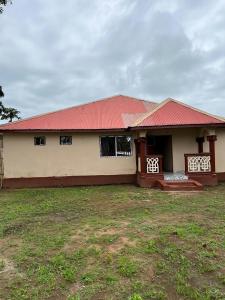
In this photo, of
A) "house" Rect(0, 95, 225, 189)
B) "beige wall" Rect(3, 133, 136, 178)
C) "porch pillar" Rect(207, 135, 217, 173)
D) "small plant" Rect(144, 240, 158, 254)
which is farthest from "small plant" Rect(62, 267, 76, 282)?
"porch pillar" Rect(207, 135, 217, 173)

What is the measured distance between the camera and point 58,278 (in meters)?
5.30

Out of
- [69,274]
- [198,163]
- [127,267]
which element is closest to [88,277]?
[69,274]

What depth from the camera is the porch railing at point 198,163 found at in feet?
50.0

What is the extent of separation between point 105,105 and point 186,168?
6.38 meters

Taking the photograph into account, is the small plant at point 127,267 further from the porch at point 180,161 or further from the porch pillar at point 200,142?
the porch pillar at point 200,142

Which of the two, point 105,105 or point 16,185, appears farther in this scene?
point 105,105

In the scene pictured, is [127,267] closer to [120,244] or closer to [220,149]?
[120,244]

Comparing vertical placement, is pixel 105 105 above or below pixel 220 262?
above

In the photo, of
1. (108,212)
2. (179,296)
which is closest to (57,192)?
(108,212)

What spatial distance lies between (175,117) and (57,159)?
5930 millimetres

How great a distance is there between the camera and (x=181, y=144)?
16.7m

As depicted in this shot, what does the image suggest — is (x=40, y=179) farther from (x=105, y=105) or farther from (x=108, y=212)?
(x=108, y=212)

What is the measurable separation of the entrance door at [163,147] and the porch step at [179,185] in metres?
2.68

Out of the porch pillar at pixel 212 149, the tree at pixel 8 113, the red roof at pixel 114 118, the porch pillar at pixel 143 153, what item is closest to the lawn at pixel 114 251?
the porch pillar at pixel 143 153
